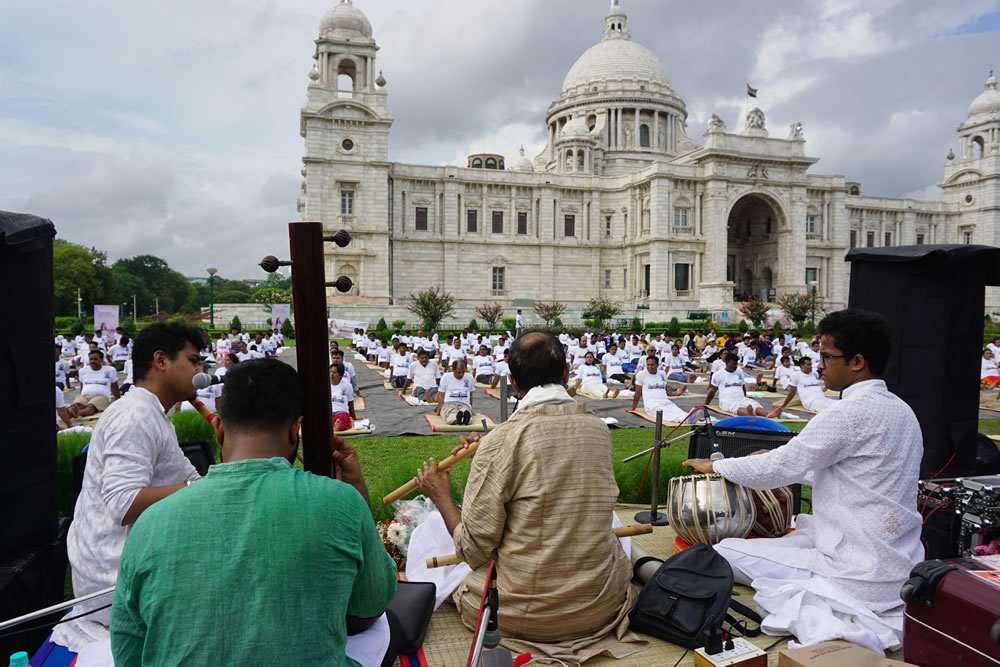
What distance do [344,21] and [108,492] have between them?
1553 inches

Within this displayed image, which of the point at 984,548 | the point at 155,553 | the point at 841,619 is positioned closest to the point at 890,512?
the point at 841,619

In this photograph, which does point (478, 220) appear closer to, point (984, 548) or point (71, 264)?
point (71, 264)

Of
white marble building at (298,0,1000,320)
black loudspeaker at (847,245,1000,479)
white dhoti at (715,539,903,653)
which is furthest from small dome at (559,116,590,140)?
white dhoti at (715,539,903,653)

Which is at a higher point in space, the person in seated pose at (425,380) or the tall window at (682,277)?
the tall window at (682,277)

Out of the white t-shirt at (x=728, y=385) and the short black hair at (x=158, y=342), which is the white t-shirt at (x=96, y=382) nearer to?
the short black hair at (x=158, y=342)

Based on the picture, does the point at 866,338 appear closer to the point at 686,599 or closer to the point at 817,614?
the point at 817,614

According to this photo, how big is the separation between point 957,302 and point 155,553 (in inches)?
256

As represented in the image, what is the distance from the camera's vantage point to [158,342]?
340cm

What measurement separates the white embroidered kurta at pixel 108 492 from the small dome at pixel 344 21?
3880 cm

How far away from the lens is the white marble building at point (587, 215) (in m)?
37.5

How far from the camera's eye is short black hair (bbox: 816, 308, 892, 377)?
3.51 m

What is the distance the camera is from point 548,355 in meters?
3.01

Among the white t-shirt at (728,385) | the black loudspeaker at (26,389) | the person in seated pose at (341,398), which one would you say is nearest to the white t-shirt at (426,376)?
the person in seated pose at (341,398)

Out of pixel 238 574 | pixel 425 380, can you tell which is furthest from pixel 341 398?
pixel 238 574
